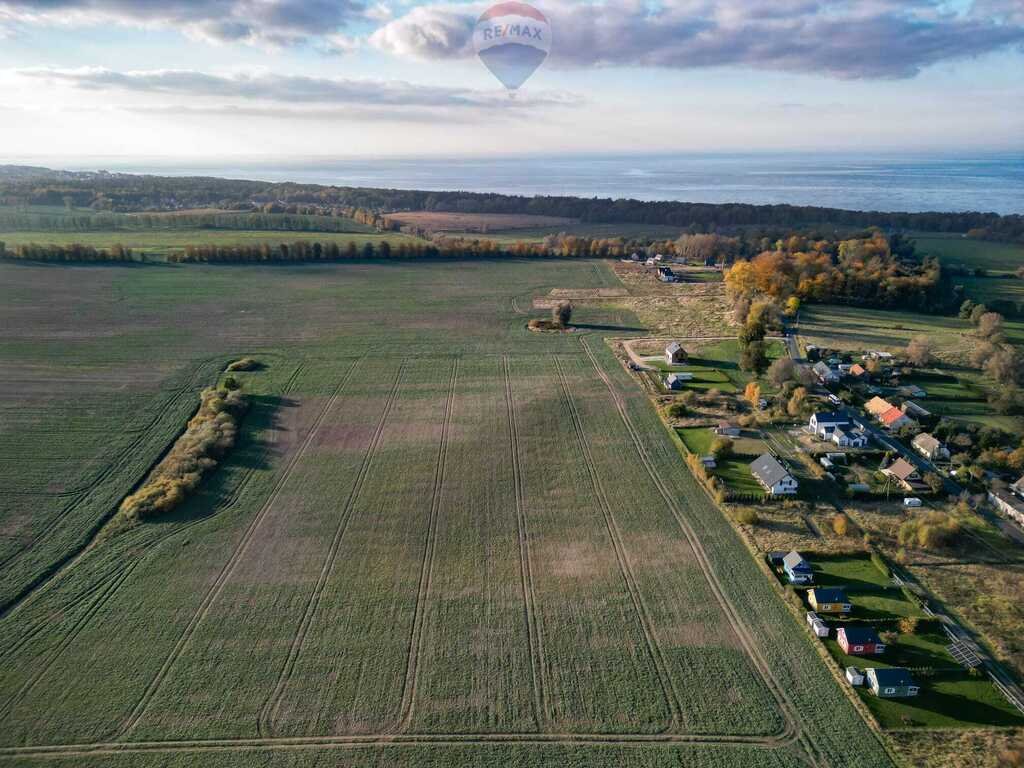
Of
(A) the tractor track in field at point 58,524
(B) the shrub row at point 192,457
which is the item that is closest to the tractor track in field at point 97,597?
(A) the tractor track in field at point 58,524

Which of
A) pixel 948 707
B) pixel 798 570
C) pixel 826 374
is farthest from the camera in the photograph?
pixel 826 374

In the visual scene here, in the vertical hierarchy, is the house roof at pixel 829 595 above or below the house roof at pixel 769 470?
below

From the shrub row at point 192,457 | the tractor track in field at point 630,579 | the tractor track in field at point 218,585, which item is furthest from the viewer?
the shrub row at point 192,457

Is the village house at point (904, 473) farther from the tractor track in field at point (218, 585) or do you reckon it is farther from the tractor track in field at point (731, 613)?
the tractor track in field at point (218, 585)

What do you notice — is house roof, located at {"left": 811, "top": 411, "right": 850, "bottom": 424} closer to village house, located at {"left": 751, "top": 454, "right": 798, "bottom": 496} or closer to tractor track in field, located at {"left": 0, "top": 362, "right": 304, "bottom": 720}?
village house, located at {"left": 751, "top": 454, "right": 798, "bottom": 496}

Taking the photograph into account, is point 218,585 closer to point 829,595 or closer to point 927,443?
point 829,595

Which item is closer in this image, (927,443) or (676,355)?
(927,443)

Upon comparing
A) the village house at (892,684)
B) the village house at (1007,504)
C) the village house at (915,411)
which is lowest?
the village house at (892,684)

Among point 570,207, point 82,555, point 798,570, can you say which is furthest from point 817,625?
point 570,207
